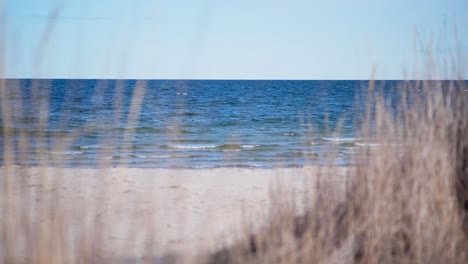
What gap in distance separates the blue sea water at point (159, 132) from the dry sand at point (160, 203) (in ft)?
0.46

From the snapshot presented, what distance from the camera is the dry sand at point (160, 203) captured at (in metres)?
2.05

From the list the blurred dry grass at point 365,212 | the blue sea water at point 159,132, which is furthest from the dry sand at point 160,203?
the blue sea water at point 159,132

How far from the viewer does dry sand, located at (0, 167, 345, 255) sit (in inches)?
80.6

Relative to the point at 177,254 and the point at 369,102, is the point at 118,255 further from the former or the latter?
the point at 369,102

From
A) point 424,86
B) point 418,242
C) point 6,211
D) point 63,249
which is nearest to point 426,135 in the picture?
point 424,86

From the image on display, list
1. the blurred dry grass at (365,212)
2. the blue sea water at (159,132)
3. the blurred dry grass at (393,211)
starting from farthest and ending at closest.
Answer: the blurred dry grass at (393,211), the blue sea water at (159,132), the blurred dry grass at (365,212)

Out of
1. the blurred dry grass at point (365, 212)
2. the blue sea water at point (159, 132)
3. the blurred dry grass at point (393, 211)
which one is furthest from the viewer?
the blurred dry grass at point (393, 211)

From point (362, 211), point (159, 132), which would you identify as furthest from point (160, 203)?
point (159, 132)

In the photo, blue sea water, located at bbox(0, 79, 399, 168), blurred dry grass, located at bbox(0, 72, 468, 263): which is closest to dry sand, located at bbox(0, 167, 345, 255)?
blurred dry grass, located at bbox(0, 72, 468, 263)

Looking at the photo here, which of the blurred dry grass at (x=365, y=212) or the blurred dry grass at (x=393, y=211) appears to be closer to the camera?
the blurred dry grass at (x=365, y=212)

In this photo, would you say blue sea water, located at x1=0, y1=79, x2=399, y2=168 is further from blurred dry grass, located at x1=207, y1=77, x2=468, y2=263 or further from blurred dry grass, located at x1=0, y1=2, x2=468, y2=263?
blurred dry grass, located at x1=207, y1=77, x2=468, y2=263

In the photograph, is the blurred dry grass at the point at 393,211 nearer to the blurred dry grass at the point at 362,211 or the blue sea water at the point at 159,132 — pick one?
the blurred dry grass at the point at 362,211

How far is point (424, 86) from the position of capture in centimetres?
289

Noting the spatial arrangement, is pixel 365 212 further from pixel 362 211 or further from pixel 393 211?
pixel 393 211
